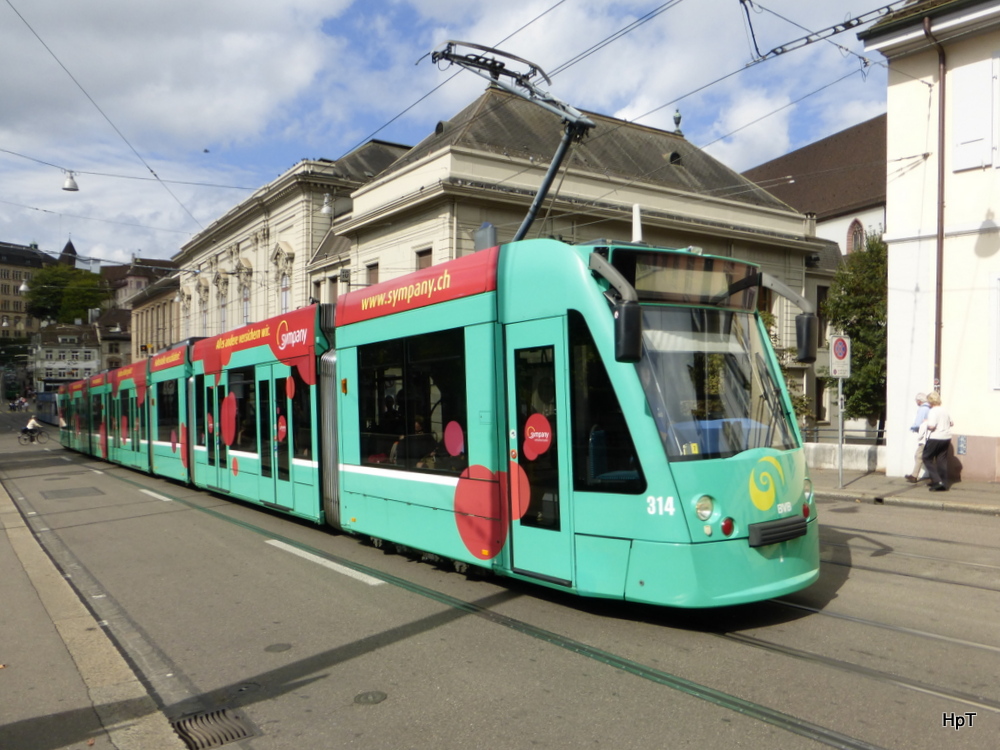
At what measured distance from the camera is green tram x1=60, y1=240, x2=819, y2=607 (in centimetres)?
579

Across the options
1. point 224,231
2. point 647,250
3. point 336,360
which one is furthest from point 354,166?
point 647,250

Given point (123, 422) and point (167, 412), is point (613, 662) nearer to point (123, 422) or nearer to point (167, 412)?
point (167, 412)

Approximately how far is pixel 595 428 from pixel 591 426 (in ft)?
0.13

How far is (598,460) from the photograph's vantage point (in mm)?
6148

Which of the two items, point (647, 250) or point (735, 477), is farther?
point (647, 250)

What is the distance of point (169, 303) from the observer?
68.4 metres

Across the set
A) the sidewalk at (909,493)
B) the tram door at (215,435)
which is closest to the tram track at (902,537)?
the sidewalk at (909,493)

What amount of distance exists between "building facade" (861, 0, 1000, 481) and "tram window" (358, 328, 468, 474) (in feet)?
38.5

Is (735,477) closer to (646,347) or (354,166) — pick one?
(646,347)

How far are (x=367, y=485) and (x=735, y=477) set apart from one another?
4599 millimetres

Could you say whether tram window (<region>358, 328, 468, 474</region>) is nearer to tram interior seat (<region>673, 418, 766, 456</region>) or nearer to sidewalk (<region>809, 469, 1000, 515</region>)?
tram interior seat (<region>673, 418, 766, 456</region>)

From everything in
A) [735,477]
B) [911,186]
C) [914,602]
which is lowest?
[914,602]

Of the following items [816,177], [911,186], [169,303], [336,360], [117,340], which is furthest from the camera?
[117,340]

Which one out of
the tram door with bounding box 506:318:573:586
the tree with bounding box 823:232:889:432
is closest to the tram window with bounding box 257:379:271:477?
the tram door with bounding box 506:318:573:586
